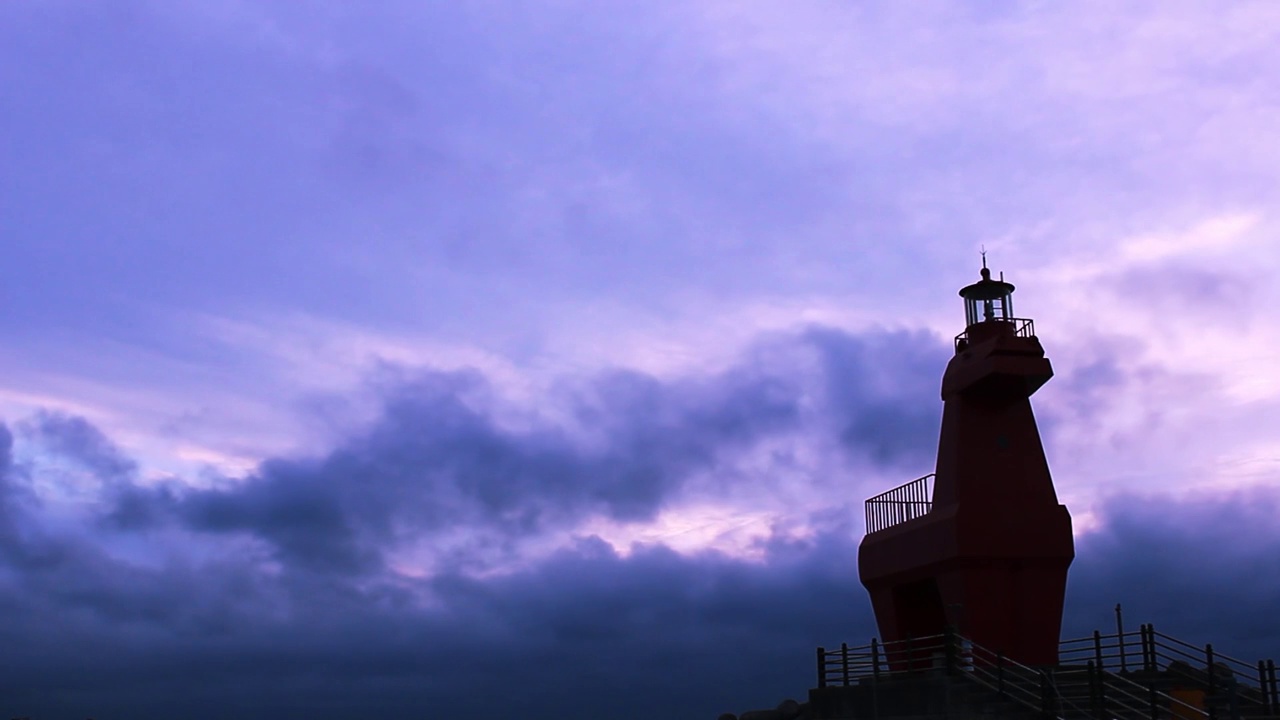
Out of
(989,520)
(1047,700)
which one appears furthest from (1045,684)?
(989,520)

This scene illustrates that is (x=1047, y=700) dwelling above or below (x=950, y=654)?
below

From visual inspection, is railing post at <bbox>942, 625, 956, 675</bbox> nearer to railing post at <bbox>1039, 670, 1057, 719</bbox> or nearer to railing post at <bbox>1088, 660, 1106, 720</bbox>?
railing post at <bbox>1039, 670, 1057, 719</bbox>

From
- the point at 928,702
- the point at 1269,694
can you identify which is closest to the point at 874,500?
the point at 928,702

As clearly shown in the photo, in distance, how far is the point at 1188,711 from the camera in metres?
26.0

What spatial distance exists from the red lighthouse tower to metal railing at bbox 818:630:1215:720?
897mm

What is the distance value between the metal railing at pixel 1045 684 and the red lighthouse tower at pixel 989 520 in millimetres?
897

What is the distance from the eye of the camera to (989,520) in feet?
99.1

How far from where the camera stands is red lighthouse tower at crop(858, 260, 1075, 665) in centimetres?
2998

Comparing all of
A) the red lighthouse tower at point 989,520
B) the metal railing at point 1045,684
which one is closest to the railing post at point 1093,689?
the metal railing at point 1045,684

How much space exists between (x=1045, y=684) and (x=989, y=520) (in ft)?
23.0

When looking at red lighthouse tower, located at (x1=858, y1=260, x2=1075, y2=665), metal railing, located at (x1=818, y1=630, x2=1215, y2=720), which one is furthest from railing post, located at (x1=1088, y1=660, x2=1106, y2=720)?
red lighthouse tower, located at (x1=858, y1=260, x2=1075, y2=665)

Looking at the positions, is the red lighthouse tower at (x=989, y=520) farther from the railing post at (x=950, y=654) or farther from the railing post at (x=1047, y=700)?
the railing post at (x=1047, y=700)

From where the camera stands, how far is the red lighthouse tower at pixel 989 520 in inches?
1180

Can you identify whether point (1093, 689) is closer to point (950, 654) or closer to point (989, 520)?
point (950, 654)
